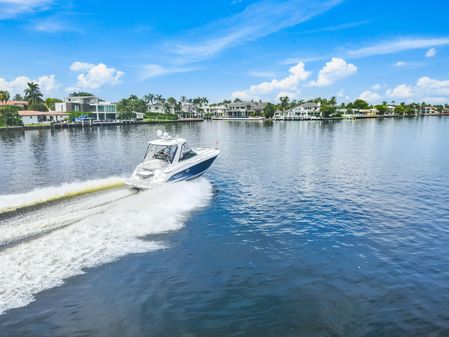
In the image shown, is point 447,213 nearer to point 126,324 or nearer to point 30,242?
point 126,324

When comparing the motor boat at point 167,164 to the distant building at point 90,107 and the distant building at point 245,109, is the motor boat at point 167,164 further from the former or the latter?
the distant building at point 245,109

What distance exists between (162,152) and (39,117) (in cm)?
10576

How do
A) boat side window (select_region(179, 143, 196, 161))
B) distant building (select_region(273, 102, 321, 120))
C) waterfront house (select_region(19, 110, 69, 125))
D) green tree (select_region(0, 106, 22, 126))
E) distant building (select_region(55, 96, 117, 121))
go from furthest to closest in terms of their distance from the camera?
distant building (select_region(273, 102, 321, 120))
distant building (select_region(55, 96, 117, 121))
waterfront house (select_region(19, 110, 69, 125))
green tree (select_region(0, 106, 22, 126))
boat side window (select_region(179, 143, 196, 161))

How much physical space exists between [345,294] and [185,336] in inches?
209

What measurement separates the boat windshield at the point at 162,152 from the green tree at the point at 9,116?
86223 millimetres

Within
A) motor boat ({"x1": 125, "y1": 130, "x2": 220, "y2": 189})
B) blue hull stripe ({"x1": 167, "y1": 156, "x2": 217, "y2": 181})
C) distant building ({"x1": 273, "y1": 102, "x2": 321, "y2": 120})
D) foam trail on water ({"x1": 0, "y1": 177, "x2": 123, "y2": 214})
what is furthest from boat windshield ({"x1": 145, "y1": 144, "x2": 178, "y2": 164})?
distant building ({"x1": 273, "y1": 102, "x2": 321, "y2": 120})

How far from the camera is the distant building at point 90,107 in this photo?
126 m

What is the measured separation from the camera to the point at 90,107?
130m

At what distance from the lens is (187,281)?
10.7 meters

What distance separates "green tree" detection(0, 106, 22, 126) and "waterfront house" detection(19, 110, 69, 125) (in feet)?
24.8

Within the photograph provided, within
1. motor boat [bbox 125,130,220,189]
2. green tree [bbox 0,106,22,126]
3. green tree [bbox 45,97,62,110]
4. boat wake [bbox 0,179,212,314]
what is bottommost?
boat wake [bbox 0,179,212,314]

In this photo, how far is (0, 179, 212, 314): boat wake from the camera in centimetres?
988

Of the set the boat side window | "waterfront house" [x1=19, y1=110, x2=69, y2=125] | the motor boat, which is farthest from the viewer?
"waterfront house" [x1=19, y1=110, x2=69, y2=125]

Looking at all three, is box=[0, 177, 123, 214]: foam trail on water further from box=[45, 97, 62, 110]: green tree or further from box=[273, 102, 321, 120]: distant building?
box=[273, 102, 321, 120]: distant building
